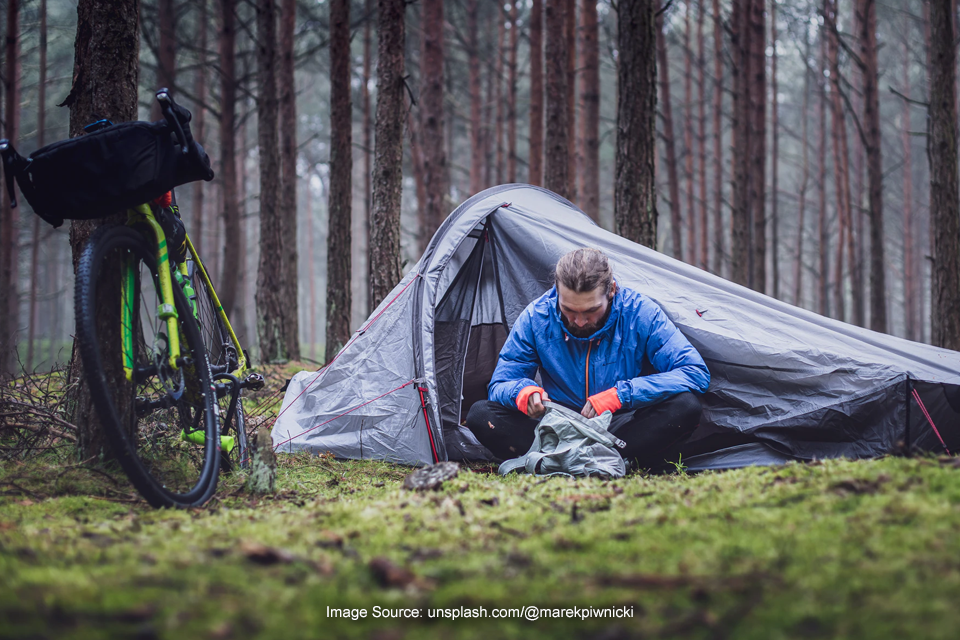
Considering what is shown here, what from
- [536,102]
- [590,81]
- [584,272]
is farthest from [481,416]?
[590,81]

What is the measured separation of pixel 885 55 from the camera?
2388cm

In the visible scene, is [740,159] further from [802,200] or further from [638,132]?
[638,132]

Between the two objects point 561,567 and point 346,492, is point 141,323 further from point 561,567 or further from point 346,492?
point 561,567

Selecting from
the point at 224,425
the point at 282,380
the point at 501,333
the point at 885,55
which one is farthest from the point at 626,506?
the point at 885,55

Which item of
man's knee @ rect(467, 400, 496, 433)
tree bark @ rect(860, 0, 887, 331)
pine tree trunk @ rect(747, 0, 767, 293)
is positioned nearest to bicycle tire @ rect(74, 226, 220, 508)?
man's knee @ rect(467, 400, 496, 433)

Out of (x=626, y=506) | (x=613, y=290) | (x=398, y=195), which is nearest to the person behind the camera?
(x=626, y=506)

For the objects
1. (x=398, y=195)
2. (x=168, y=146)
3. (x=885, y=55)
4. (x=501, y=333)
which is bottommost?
(x=501, y=333)

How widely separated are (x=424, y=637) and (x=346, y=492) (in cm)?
190

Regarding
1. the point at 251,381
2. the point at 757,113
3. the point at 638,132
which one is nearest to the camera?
the point at 251,381

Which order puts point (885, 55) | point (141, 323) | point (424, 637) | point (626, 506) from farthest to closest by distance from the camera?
point (885, 55), point (141, 323), point (626, 506), point (424, 637)

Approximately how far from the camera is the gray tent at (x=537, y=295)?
3246 mm

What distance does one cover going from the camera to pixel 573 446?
10.4 ft

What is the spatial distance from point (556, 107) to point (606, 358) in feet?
15.9

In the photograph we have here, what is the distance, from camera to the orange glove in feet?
10.7
